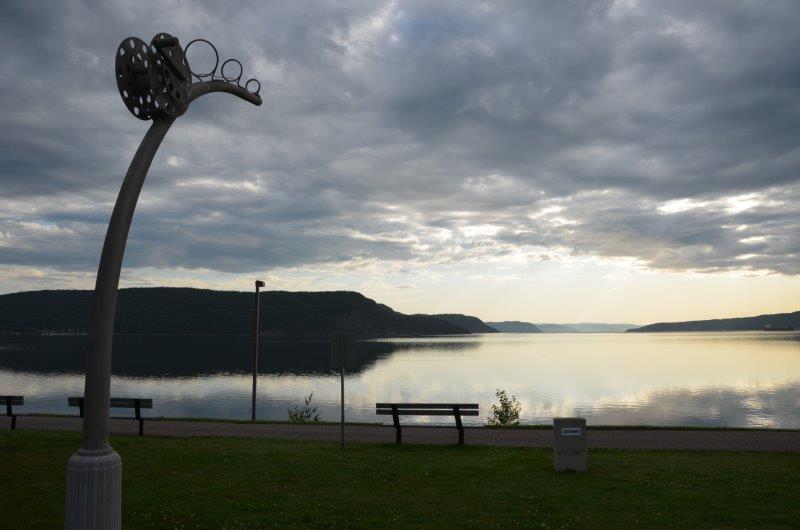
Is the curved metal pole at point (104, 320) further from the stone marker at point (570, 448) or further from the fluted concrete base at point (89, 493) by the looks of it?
the stone marker at point (570, 448)

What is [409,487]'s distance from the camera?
10430mm

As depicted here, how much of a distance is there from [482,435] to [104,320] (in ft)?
41.1

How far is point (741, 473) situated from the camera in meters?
11.3

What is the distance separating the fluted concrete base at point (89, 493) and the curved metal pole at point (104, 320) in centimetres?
10

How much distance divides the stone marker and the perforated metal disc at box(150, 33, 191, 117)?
843 centimetres

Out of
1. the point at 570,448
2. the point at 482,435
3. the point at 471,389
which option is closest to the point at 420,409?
the point at 482,435

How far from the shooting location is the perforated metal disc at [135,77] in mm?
6426

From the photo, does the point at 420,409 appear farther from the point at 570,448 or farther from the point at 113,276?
the point at 113,276

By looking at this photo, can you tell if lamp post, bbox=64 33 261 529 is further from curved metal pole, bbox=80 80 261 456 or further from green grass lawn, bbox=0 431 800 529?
green grass lawn, bbox=0 431 800 529

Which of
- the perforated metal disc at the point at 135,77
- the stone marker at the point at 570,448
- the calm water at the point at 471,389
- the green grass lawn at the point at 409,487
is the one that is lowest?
the calm water at the point at 471,389

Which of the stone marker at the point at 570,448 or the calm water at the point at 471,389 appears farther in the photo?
the calm water at the point at 471,389

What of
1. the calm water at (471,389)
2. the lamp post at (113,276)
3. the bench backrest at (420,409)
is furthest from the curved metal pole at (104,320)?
the calm water at (471,389)

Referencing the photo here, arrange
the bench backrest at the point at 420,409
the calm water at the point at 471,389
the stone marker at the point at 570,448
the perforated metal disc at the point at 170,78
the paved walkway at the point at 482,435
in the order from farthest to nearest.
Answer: the calm water at the point at 471,389 → the paved walkway at the point at 482,435 → the bench backrest at the point at 420,409 → the stone marker at the point at 570,448 → the perforated metal disc at the point at 170,78

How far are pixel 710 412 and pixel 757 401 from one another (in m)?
9.27
